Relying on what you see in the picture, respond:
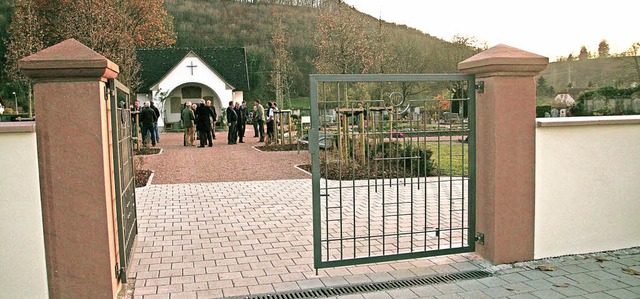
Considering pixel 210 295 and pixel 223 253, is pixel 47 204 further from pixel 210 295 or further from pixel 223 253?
pixel 223 253

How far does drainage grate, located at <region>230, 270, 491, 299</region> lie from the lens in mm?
4789

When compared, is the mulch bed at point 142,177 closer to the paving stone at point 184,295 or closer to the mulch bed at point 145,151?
the mulch bed at point 145,151

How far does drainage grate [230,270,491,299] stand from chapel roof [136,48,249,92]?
141 ft

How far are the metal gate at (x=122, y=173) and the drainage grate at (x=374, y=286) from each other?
3.85 ft

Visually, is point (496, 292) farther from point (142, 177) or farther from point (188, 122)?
point (188, 122)

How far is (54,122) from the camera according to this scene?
4191mm

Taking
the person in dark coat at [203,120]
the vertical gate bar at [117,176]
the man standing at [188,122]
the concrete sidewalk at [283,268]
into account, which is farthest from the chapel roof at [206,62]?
the vertical gate bar at [117,176]

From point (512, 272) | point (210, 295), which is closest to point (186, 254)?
point (210, 295)

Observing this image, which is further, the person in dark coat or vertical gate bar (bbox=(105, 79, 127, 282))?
the person in dark coat

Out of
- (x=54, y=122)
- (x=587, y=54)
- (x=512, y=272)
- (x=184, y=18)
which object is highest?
(x=184, y=18)

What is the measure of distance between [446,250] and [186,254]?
2704 millimetres

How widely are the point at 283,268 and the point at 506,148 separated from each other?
243cm

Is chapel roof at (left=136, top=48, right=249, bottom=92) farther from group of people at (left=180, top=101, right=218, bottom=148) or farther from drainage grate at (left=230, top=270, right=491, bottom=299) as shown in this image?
drainage grate at (left=230, top=270, right=491, bottom=299)

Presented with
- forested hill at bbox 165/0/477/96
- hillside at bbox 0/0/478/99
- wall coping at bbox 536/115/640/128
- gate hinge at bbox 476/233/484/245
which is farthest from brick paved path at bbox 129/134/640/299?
forested hill at bbox 165/0/477/96
